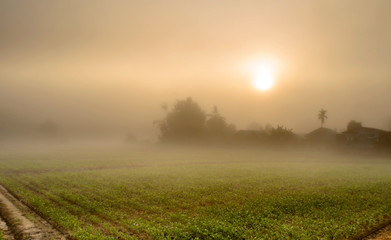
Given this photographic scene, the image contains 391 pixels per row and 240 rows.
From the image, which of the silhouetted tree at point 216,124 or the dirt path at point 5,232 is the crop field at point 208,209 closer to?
the dirt path at point 5,232

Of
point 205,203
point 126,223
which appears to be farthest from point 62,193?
point 205,203

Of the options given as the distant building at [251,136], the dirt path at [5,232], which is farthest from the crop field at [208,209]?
the distant building at [251,136]

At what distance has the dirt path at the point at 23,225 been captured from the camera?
14.5 metres

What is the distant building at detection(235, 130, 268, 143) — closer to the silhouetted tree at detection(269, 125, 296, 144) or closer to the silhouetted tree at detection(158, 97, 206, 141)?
the silhouetted tree at detection(269, 125, 296, 144)

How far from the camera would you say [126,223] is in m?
16.5

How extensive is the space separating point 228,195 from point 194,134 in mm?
108542

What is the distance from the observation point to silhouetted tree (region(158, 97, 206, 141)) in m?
134

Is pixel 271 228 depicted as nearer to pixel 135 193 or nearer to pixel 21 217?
pixel 135 193

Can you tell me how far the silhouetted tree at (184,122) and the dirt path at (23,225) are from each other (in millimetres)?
112126

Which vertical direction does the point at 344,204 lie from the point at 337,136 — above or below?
below

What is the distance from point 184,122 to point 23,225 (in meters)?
120

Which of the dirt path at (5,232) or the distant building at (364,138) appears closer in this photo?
the dirt path at (5,232)

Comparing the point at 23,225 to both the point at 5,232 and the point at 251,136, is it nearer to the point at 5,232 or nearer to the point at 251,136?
the point at 5,232

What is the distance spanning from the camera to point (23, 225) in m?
16.1
